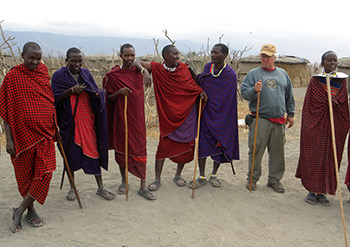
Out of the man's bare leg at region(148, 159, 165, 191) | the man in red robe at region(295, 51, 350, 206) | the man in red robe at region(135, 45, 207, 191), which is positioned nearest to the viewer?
the man in red robe at region(295, 51, 350, 206)

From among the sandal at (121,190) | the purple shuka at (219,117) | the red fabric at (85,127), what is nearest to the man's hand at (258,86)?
the purple shuka at (219,117)

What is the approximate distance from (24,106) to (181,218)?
2017 millimetres

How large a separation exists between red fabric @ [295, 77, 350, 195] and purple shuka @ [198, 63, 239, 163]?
898 millimetres

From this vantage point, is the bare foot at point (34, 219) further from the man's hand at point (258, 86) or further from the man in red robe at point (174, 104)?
the man's hand at point (258, 86)

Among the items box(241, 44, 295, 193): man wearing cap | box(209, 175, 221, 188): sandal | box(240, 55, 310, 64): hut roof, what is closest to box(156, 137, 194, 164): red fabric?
box(209, 175, 221, 188): sandal

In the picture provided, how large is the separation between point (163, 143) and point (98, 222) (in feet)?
4.30

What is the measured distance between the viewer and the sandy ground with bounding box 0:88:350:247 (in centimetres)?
314

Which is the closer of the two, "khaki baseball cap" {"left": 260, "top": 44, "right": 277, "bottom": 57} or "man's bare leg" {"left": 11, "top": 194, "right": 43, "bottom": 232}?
"man's bare leg" {"left": 11, "top": 194, "right": 43, "bottom": 232}

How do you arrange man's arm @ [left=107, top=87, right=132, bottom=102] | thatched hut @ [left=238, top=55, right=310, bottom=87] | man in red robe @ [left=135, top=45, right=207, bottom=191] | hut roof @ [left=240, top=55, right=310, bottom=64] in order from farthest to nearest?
thatched hut @ [left=238, top=55, right=310, bottom=87], hut roof @ [left=240, top=55, right=310, bottom=64], man in red robe @ [left=135, top=45, right=207, bottom=191], man's arm @ [left=107, top=87, right=132, bottom=102]

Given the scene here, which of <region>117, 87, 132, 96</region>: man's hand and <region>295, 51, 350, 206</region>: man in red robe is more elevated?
<region>117, 87, 132, 96</region>: man's hand

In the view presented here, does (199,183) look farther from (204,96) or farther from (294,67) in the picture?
(294,67)

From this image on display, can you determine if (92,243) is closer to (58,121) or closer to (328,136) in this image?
(58,121)

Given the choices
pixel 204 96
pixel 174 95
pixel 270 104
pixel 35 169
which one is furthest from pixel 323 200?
pixel 35 169

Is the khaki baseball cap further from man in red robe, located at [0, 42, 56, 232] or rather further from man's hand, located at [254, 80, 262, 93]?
man in red robe, located at [0, 42, 56, 232]
